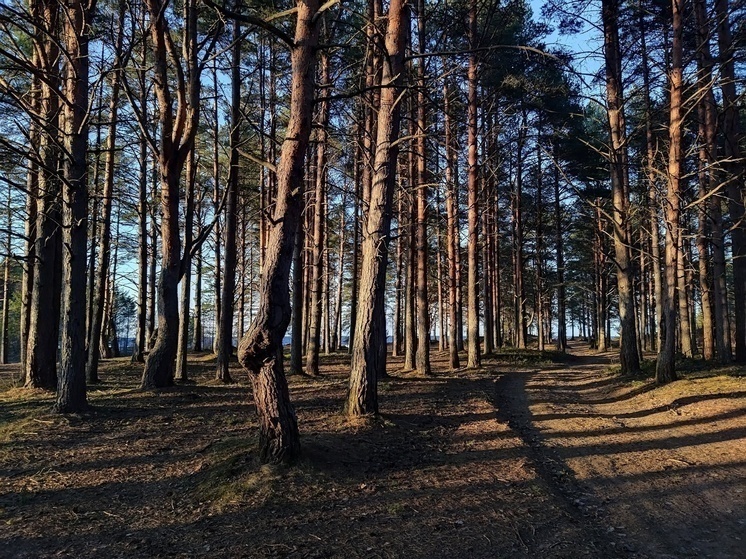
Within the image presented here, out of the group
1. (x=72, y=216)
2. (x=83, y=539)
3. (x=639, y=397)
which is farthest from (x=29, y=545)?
(x=639, y=397)

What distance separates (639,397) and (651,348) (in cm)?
2456

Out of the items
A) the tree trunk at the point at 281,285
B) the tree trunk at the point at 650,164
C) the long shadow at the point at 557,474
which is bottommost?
the long shadow at the point at 557,474

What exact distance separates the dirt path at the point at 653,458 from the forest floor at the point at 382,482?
25 mm

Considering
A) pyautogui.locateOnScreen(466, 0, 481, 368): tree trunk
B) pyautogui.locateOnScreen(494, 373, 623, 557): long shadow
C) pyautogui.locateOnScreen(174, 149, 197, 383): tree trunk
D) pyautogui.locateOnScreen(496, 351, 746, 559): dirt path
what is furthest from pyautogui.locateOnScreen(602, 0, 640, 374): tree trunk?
pyautogui.locateOnScreen(174, 149, 197, 383): tree trunk

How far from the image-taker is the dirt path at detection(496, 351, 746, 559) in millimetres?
4215

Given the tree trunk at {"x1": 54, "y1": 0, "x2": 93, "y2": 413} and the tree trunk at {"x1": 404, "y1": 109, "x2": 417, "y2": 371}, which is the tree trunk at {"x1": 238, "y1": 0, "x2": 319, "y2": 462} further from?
the tree trunk at {"x1": 404, "y1": 109, "x2": 417, "y2": 371}

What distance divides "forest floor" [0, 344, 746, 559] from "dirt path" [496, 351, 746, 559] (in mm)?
25

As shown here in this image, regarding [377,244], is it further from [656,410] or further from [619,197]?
[619,197]

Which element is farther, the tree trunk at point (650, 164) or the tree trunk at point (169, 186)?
the tree trunk at point (650, 164)

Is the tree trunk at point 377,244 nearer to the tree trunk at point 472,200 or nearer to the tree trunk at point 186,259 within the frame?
the tree trunk at point 186,259

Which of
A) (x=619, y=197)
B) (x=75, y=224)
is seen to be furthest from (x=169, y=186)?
(x=619, y=197)

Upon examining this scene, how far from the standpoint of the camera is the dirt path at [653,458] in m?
4.21

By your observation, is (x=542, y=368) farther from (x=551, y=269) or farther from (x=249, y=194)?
(x=551, y=269)

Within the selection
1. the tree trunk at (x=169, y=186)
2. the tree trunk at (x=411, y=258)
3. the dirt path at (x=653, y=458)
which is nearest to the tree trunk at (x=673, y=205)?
the dirt path at (x=653, y=458)
